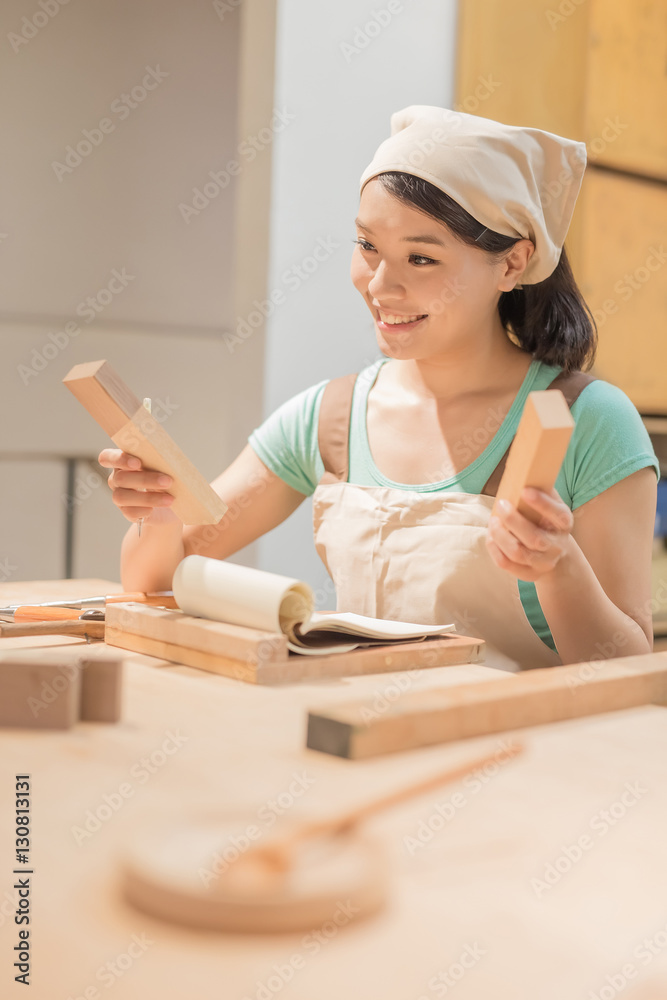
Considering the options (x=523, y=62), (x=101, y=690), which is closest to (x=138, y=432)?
(x=101, y=690)

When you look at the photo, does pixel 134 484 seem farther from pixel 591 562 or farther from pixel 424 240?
pixel 591 562

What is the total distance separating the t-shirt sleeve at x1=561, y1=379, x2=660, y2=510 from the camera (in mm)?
1419

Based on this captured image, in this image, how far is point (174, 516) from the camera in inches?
59.7

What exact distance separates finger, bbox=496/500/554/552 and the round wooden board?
48 cm

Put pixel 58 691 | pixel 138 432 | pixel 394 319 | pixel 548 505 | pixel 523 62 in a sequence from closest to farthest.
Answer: pixel 58 691
pixel 548 505
pixel 138 432
pixel 394 319
pixel 523 62

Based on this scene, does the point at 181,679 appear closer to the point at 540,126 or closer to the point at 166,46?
the point at 540,126

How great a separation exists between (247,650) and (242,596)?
0.23 feet

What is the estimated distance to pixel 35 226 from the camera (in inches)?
112

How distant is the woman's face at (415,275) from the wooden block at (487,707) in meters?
0.63

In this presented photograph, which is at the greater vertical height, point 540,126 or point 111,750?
point 540,126

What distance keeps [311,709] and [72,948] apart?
0.32 m

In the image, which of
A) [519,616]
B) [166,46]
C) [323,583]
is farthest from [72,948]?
[166,46]

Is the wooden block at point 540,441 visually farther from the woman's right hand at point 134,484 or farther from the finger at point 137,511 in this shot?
the finger at point 137,511

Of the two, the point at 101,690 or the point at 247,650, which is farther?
the point at 247,650
